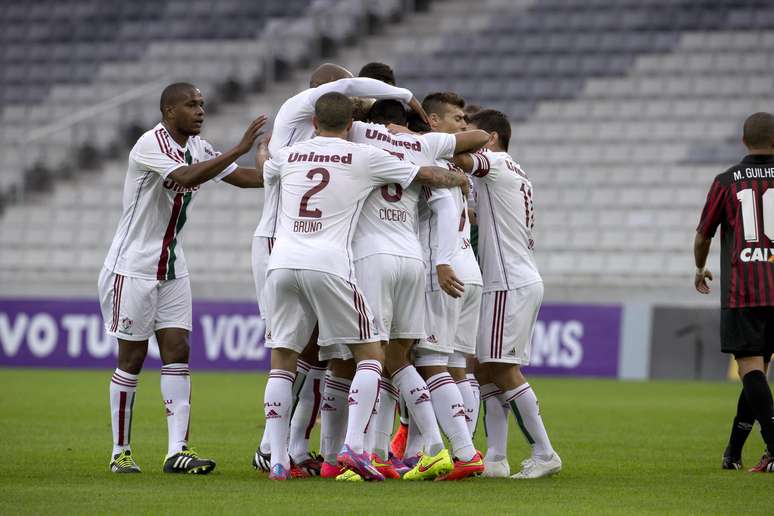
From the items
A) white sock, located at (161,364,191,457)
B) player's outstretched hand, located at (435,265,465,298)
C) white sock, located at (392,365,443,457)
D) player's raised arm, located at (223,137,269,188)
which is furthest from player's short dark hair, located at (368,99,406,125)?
white sock, located at (161,364,191,457)

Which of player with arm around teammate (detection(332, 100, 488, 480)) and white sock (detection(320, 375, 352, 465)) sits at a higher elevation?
player with arm around teammate (detection(332, 100, 488, 480))

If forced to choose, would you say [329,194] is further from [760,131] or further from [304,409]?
[760,131]

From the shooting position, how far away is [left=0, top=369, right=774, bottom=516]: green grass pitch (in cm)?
619

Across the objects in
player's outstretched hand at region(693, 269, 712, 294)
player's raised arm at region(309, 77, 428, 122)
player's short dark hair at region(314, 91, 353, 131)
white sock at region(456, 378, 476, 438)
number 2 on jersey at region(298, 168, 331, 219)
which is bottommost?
white sock at region(456, 378, 476, 438)

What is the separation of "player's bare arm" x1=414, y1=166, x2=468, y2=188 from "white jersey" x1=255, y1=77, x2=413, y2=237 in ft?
1.65

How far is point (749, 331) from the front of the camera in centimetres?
823

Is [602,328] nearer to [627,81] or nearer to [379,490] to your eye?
[627,81]

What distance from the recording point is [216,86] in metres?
24.9

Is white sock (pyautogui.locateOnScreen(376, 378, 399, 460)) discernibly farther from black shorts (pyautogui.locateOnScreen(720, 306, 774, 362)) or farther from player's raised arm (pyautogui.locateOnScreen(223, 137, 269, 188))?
black shorts (pyautogui.locateOnScreen(720, 306, 774, 362))

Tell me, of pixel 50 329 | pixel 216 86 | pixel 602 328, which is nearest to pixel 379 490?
pixel 602 328

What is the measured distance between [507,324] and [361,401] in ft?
4.22

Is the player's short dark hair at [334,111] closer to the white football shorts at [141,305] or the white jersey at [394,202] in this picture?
the white jersey at [394,202]

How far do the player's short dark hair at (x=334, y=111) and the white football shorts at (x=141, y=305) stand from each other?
154cm

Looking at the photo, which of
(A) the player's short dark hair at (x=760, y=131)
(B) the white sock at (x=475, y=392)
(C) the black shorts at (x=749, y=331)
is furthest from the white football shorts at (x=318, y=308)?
(A) the player's short dark hair at (x=760, y=131)
